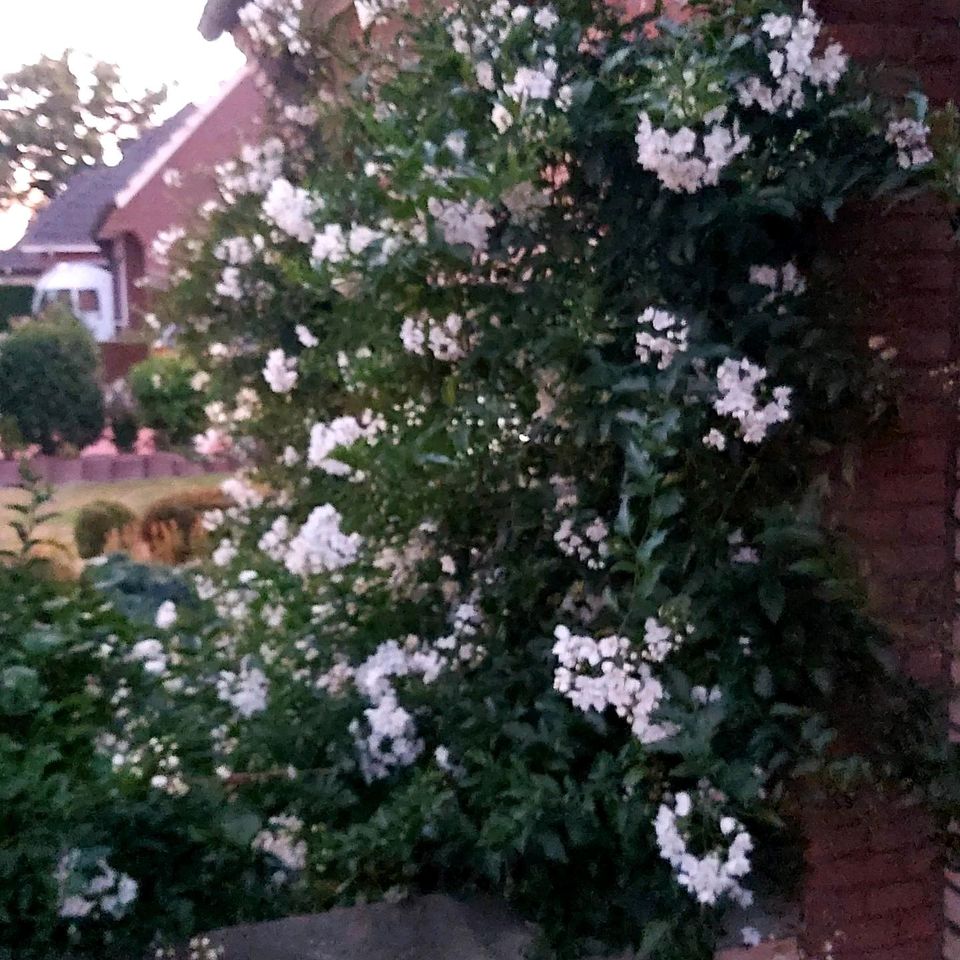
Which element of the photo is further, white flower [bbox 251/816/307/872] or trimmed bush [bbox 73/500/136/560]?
trimmed bush [bbox 73/500/136/560]

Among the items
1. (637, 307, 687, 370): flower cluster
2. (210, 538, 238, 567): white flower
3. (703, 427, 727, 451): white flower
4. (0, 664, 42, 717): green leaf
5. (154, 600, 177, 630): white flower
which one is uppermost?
(637, 307, 687, 370): flower cluster

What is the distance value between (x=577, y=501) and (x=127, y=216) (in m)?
8.96

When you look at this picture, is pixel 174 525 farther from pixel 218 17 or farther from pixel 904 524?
pixel 904 524

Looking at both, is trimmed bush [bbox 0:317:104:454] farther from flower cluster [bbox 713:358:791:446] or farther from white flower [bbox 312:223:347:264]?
flower cluster [bbox 713:358:791:446]

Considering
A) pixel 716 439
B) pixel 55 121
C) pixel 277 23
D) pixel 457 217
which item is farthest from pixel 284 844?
pixel 55 121

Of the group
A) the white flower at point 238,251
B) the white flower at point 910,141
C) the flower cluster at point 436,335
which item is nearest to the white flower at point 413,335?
the flower cluster at point 436,335

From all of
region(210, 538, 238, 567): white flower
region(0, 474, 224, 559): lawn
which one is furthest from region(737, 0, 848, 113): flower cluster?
region(0, 474, 224, 559): lawn

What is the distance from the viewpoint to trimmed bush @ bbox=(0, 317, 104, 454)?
4.90m

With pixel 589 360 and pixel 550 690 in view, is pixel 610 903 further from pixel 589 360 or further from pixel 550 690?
pixel 589 360

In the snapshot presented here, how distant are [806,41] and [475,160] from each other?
0.65 metres

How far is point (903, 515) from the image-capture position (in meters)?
2.26

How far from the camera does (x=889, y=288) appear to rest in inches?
83.5

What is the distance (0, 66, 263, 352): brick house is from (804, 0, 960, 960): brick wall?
2064mm

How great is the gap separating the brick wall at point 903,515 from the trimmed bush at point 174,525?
334cm
